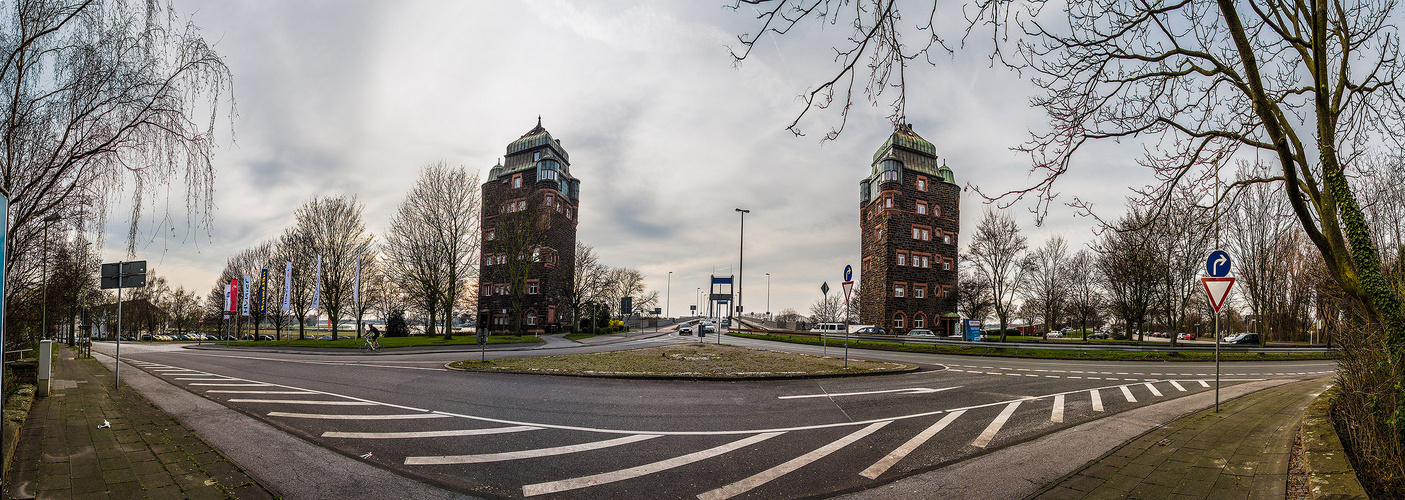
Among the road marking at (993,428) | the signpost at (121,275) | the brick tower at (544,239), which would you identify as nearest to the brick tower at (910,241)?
the brick tower at (544,239)

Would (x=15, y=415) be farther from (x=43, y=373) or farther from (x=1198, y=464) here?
(x=1198, y=464)

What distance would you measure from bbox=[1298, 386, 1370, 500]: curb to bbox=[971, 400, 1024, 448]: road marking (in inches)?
110

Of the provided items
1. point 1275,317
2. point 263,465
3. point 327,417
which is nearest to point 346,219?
point 327,417

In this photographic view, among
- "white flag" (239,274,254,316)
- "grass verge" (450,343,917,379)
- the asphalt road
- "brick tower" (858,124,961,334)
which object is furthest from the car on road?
"white flag" (239,274,254,316)

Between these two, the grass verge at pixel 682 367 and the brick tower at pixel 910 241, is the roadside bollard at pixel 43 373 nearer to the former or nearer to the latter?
the grass verge at pixel 682 367

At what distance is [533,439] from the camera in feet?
22.6

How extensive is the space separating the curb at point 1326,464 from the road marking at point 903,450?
326cm

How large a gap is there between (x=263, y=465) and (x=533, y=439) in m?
2.76

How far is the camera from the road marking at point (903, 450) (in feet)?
18.6

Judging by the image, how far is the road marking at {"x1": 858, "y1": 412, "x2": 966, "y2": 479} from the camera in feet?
18.6

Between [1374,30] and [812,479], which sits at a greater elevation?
[1374,30]

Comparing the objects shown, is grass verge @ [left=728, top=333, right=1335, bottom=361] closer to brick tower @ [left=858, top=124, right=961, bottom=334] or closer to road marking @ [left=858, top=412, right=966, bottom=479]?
road marking @ [left=858, top=412, right=966, bottom=479]

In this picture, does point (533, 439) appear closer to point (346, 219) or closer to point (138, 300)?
point (346, 219)

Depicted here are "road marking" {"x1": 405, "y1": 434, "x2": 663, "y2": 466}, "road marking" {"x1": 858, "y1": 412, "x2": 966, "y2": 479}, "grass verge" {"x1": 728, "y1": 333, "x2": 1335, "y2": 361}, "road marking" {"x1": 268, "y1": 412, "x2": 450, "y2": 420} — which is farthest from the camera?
"grass verge" {"x1": 728, "y1": 333, "x2": 1335, "y2": 361}
